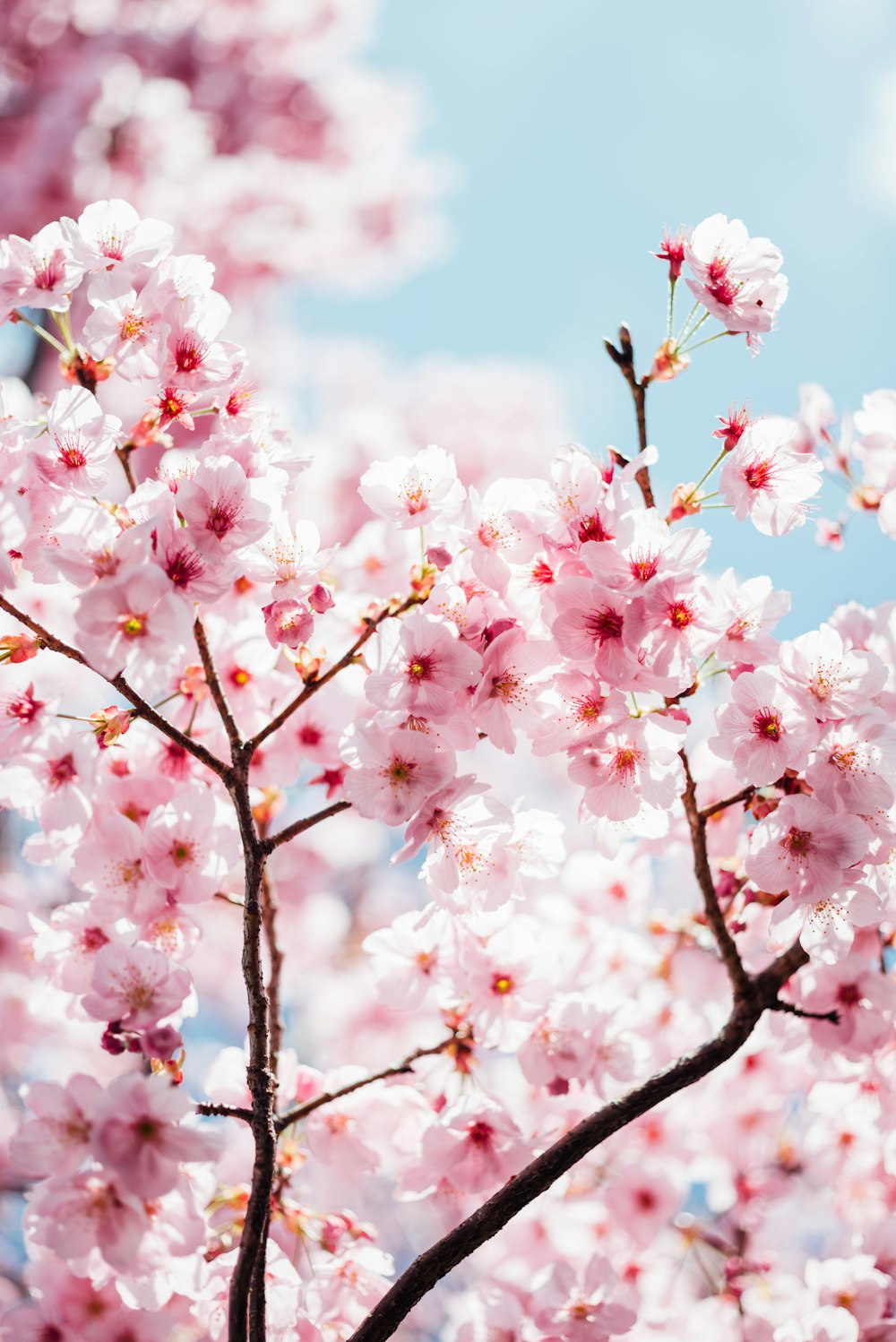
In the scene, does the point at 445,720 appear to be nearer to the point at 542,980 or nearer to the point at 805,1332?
the point at 542,980

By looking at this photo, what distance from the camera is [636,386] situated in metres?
1.46

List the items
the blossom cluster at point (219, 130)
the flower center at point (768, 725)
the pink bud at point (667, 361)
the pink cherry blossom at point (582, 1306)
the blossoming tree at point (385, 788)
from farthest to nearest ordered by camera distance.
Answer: the blossom cluster at point (219, 130) → the pink cherry blossom at point (582, 1306) → the pink bud at point (667, 361) → the flower center at point (768, 725) → the blossoming tree at point (385, 788)

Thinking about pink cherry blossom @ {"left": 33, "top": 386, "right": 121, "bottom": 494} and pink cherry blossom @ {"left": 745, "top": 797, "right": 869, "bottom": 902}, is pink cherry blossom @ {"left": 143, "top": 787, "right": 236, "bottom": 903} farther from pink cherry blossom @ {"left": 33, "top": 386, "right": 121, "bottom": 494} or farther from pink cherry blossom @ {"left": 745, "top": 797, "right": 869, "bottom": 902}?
pink cherry blossom @ {"left": 745, "top": 797, "right": 869, "bottom": 902}

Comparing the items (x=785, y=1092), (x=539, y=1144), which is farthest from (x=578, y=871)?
(x=785, y=1092)

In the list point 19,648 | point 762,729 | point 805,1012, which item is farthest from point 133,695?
point 805,1012

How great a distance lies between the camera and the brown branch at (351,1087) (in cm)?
150

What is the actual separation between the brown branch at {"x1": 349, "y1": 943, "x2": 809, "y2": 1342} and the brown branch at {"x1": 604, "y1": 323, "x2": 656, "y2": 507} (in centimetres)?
81

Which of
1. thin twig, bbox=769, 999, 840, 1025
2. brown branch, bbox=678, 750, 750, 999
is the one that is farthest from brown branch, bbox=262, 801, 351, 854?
thin twig, bbox=769, 999, 840, 1025

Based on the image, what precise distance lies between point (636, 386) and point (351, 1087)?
1.18 m

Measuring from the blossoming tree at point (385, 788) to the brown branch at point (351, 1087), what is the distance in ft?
0.03

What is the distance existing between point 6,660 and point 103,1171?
671 mm

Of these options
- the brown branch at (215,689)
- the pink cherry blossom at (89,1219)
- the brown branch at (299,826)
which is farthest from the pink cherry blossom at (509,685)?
the pink cherry blossom at (89,1219)

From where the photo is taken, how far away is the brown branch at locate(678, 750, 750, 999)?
155cm

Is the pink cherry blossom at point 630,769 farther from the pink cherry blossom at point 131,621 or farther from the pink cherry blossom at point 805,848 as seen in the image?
the pink cherry blossom at point 131,621
